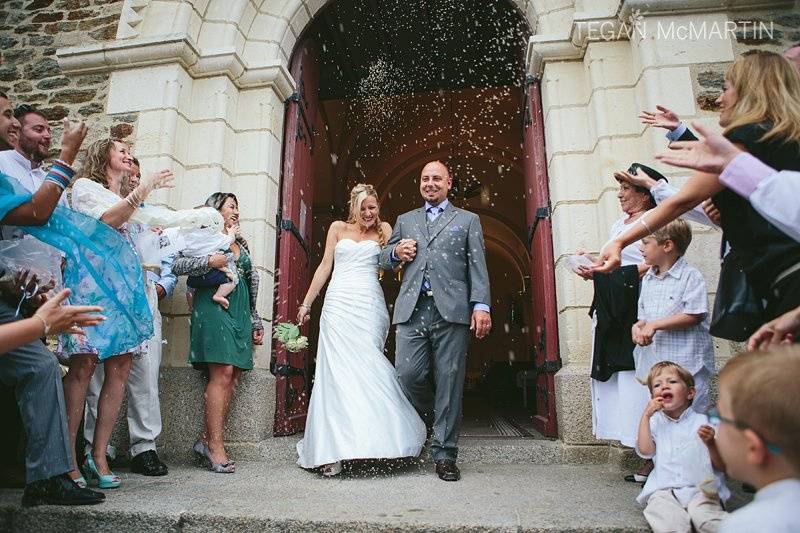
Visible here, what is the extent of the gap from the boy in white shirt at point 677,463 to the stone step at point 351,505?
12 centimetres

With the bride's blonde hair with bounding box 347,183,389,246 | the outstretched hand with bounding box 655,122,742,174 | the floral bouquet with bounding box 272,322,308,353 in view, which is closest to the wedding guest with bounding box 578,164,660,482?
the outstretched hand with bounding box 655,122,742,174

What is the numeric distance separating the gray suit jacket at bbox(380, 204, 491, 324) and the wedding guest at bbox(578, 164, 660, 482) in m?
0.71

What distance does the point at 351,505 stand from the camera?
2.48m

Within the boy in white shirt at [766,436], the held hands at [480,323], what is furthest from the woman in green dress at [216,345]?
the boy in white shirt at [766,436]

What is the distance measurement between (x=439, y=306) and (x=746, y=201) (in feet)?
6.21

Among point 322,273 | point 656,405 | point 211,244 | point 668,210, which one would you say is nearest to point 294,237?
point 322,273

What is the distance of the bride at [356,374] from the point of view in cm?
332

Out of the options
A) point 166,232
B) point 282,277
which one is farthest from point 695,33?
point 166,232

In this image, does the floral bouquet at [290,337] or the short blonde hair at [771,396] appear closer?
the short blonde hair at [771,396]

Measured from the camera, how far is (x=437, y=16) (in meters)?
7.36

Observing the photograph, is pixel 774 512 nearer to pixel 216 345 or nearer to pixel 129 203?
pixel 129 203

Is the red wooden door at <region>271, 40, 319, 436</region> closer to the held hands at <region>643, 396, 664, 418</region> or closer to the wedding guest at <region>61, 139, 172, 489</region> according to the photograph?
the wedding guest at <region>61, 139, 172, 489</region>

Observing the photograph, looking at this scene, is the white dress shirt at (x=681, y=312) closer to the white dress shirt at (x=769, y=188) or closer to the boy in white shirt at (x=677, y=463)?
the boy in white shirt at (x=677, y=463)

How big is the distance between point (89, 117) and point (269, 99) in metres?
1.62
